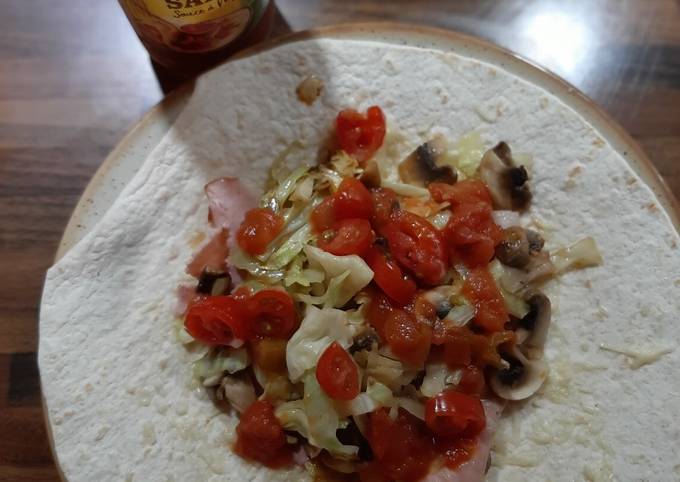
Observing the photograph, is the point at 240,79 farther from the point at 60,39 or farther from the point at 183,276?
the point at 60,39

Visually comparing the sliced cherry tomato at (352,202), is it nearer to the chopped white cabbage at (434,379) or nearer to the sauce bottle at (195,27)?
the chopped white cabbage at (434,379)

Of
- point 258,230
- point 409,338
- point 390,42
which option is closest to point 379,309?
point 409,338

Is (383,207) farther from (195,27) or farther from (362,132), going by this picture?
(195,27)

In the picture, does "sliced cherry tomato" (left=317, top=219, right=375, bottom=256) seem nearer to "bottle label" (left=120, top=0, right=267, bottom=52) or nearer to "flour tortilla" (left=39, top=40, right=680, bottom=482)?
"flour tortilla" (left=39, top=40, right=680, bottom=482)

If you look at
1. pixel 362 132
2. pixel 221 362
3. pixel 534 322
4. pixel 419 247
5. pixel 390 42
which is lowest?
pixel 221 362

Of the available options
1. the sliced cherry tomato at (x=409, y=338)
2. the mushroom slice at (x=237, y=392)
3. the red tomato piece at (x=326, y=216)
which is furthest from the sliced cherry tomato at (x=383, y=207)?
the mushroom slice at (x=237, y=392)

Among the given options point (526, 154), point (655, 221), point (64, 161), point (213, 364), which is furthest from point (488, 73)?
point (64, 161)

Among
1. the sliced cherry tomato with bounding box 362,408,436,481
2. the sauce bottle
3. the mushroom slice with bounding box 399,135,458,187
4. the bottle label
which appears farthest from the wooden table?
the sliced cherry tomato with bounding box 362,408,436,481
